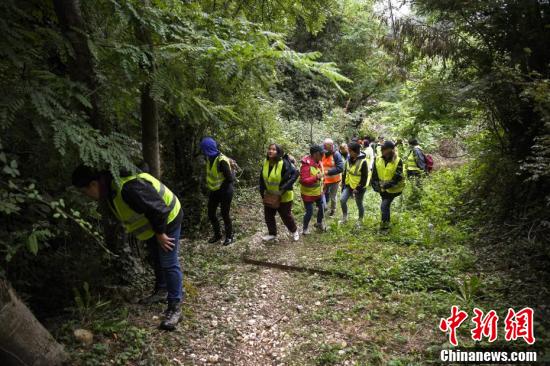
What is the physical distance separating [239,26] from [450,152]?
62.8 feet

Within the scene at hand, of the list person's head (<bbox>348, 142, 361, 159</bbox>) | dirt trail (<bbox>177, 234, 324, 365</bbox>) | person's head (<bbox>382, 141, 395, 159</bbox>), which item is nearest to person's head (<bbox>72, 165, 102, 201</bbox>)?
dirt trail (<bbox>177, 234, 324, 365</bbox>)

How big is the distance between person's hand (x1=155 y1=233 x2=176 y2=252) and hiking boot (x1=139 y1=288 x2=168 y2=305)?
1011mm

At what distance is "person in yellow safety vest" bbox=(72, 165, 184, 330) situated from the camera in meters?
3.82

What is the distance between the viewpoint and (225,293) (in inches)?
214

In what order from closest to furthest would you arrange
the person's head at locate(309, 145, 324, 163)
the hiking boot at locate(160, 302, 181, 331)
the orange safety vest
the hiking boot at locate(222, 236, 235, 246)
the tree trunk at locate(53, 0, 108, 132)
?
the tree trunk at locate(53, 0, 108, 132)
the hiking boot at locate(160, 302, 181, 331)
the hiking boot at locate(222, 236, 235, 246)
the person's head at locate(309, 145, 324, 163)
the orange safety vest

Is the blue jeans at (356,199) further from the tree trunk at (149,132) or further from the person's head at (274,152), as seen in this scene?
the tree trunk at (149,132)

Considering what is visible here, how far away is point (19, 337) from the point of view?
284 cm

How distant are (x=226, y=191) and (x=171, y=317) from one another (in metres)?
3.51

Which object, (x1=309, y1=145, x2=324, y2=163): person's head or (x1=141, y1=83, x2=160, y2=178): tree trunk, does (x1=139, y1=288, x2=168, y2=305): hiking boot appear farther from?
(x1=309, y1=145, x2=324, y2=163): person's head

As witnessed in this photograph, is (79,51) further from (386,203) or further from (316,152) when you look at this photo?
(386,203)

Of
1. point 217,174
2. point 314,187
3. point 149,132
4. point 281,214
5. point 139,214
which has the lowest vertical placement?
point 281,214

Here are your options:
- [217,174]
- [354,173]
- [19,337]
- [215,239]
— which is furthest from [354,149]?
[19,337]

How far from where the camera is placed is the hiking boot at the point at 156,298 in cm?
472

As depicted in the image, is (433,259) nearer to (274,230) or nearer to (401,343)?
(401,343)
